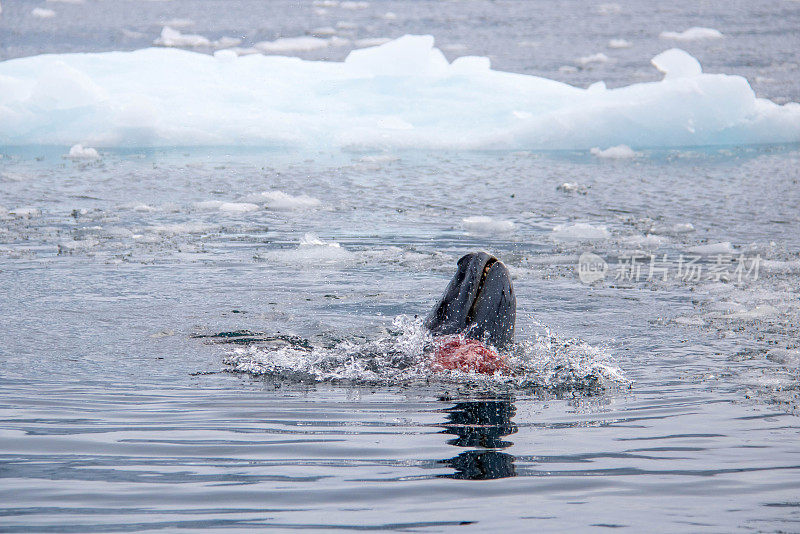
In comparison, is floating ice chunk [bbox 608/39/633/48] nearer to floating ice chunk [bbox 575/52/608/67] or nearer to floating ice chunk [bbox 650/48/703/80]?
floating ice chunk [bbox 575/52/608/67]

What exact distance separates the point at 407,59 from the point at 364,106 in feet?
6.41

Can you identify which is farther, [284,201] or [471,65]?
[471,65]

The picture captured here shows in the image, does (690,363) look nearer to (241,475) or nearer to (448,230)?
(241,475)

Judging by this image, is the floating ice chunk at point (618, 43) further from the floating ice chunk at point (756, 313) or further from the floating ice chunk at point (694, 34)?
the floating ice chunk at point (756, 313)

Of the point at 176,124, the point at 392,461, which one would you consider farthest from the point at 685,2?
the point at 392,461

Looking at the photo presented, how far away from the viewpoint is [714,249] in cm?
1099

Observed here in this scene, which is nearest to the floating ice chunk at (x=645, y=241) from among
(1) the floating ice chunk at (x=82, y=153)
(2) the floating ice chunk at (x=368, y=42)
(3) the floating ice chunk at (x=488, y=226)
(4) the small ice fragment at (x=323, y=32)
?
(3) the floating ice chunk at (x=488, y=226)

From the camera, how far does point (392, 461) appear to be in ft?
15.0

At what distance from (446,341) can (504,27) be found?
26195 millimetres

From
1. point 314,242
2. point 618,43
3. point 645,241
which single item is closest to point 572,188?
point 645,241

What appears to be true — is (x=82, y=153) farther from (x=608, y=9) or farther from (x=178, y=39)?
(x=608, y=9)

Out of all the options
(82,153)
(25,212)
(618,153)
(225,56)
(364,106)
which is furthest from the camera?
(225,56)

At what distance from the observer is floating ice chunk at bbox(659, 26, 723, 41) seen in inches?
1164

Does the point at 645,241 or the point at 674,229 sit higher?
the point at 674,229
